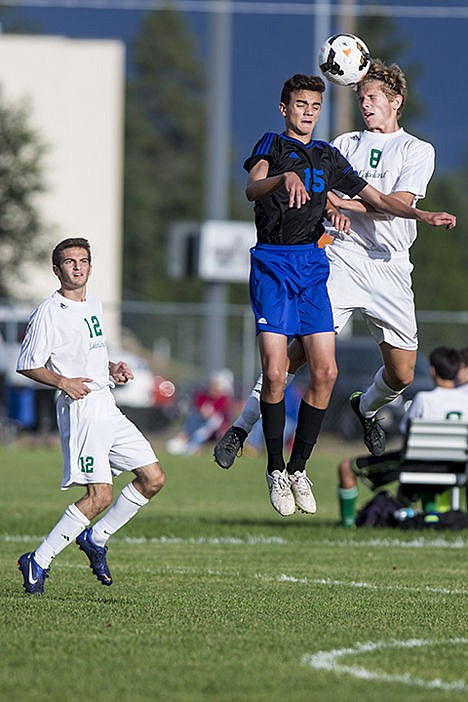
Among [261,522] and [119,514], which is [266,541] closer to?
[261,522]

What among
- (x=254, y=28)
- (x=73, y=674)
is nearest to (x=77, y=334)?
(x=73, y=674)

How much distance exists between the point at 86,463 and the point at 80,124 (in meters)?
46.5

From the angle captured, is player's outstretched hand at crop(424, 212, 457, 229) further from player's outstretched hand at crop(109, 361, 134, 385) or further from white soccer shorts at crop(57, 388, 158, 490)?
white soccer shorts at crop(57, 388, 158, 490)

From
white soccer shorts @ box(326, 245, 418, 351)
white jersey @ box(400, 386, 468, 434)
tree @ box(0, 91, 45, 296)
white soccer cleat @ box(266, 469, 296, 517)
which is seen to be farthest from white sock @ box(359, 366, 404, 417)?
tree @ box(0, 91, 45, 296)

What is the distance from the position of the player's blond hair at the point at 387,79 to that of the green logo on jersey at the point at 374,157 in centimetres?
34

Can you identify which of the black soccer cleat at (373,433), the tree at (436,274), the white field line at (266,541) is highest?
the black soccer cleat at (373,433)

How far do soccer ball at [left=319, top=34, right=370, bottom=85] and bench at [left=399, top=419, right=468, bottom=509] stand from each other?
4419mm

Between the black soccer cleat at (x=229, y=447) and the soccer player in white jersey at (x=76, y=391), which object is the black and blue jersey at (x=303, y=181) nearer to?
the soccer player in white jersey at (x=76, y=391)

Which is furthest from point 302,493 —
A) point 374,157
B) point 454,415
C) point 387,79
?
point 454,415

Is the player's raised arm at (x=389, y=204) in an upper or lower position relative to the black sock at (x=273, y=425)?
upper

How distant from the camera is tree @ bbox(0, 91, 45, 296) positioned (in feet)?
140

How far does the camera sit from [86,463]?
27.9 ft

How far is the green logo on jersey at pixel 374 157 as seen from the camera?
9125 millimetres

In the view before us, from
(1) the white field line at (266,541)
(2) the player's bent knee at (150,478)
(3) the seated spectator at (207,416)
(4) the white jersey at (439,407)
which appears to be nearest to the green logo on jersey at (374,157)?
(2) the player's bent knee at (150,478)
